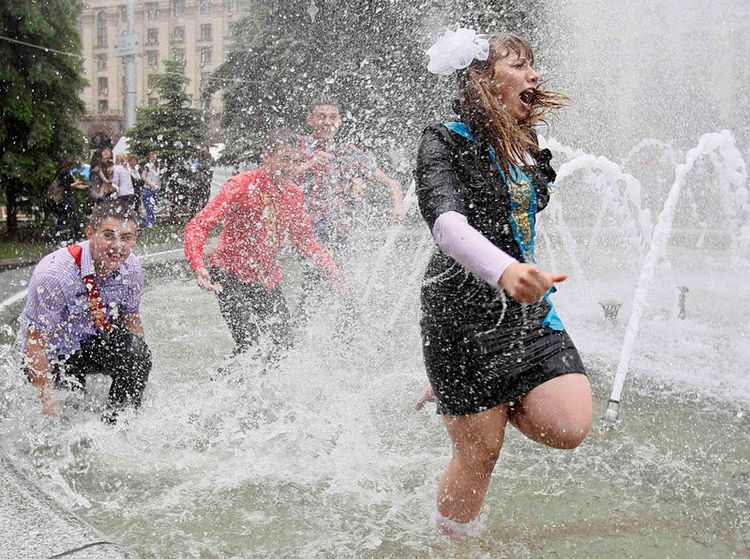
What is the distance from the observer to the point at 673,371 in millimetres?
5527

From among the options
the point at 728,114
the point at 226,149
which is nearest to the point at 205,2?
the point at 226,149

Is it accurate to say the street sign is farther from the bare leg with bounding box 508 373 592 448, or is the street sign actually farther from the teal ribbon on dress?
the bare leg with bounding box 508 373 592 448

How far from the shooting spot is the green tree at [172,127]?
27.5 m

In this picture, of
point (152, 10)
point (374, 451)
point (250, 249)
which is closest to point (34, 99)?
point (250, 249)

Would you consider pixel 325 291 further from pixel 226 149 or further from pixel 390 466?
pixel 226 149

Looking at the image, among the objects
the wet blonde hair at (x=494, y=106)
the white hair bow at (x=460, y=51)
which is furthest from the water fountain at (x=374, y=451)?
the white hair bow at (x=460, y=51)

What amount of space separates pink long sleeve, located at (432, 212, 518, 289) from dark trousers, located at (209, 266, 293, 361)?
106 inches

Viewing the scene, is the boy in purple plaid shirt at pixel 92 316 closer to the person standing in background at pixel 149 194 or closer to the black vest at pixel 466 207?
the black vest at pixel 466 207

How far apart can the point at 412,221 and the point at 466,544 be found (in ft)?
37.4

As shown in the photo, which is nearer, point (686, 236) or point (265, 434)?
Result: point (265, 434)

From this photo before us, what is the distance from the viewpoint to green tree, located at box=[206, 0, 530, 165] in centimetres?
1845

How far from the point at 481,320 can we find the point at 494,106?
2.14 ft

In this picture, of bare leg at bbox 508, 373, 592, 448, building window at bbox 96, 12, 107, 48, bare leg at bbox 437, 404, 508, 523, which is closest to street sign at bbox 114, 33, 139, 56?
bare leg at bbox 437, 404, 508, 523

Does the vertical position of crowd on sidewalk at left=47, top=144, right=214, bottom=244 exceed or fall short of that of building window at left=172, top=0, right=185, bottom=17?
it falls short
